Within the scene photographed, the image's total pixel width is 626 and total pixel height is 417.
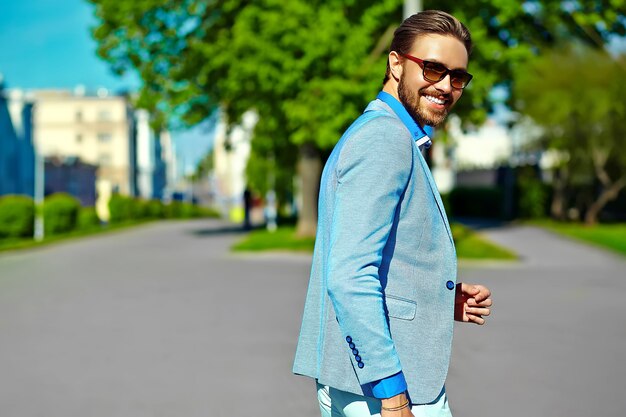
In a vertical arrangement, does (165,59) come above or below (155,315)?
above

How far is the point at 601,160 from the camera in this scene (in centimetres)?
3272

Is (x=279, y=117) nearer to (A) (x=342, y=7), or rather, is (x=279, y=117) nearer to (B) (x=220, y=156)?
(A) (x=342, y=7)

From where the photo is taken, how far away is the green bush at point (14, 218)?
2727 centimetres

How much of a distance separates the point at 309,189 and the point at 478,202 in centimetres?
1926

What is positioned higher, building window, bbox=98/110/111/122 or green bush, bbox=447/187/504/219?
building window, bbox=98/110/111/122

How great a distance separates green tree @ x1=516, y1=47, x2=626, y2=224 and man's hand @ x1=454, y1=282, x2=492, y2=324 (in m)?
29.9

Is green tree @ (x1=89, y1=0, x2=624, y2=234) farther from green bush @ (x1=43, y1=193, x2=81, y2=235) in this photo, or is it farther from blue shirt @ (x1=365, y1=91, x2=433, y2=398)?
blue shirt @ (x1=365, y1=91, x2=433, y2=398)

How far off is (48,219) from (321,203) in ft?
95.9

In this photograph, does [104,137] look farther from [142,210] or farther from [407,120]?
[407,120]

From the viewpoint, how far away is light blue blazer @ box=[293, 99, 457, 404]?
7.25 feet

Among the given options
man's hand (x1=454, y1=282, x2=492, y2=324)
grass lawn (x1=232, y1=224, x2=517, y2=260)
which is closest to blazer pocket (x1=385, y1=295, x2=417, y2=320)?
man's hand (x1=454, y1=282, x2=492, y2=324)

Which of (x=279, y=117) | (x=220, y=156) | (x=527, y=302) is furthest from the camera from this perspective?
(x=220, y=156)

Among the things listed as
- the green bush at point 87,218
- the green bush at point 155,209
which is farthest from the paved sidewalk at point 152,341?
the green bush at point 155,209

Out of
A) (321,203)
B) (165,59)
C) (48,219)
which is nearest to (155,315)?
(321,203)
